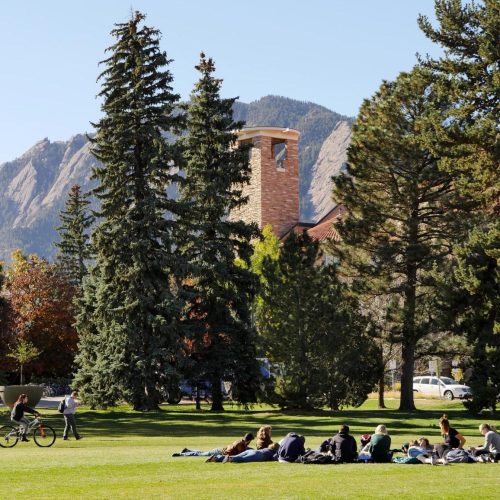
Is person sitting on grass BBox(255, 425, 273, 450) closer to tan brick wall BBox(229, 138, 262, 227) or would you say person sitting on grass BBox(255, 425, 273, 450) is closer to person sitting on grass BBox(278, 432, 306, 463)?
person sitting on grass BBox(278, 432, 306, 463)

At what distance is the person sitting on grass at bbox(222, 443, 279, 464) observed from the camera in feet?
71.1

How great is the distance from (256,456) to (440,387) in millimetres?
41998

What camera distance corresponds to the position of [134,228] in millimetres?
45031

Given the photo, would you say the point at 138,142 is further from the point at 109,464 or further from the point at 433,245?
the point at 109,464

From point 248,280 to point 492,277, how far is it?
40.9 feet

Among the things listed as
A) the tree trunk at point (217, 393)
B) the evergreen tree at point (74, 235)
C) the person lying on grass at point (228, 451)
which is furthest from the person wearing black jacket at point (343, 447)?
the evergreen tree at point (74, 235)

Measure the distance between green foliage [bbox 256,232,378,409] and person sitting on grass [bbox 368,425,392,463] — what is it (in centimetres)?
2071

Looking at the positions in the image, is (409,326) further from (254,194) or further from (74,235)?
(74,235)

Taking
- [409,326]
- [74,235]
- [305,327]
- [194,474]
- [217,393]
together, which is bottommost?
[194,474]

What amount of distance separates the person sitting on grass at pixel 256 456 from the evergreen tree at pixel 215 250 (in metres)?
24.1

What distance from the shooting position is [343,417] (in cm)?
4075

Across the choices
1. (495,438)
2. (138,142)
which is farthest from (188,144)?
(495,438)

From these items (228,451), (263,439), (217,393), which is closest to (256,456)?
(228,451)

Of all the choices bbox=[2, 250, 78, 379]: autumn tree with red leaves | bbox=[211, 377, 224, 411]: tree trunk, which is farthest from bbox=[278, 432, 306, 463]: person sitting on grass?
bbox=[2, 250, 78, 379]: autumn tree with red leaves
